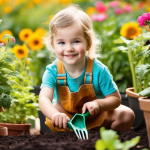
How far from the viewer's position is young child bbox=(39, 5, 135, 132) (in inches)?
59.7

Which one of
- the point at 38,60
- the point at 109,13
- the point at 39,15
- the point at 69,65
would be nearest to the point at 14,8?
the point at 39,15

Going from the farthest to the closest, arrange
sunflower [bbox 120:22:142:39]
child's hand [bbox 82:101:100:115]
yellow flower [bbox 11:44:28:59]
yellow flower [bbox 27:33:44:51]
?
yellow flower [bbox 27:33:44:51] < sunflower [bbox 120:22:142:39] < yellow flower [bbox 11:44:28:59] < child's hand [bbox 82:101:100:115]

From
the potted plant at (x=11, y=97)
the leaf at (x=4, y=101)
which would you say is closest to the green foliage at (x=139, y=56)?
the potted plant at (x=11, y=97)

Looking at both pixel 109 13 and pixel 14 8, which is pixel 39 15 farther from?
pixel 109 13

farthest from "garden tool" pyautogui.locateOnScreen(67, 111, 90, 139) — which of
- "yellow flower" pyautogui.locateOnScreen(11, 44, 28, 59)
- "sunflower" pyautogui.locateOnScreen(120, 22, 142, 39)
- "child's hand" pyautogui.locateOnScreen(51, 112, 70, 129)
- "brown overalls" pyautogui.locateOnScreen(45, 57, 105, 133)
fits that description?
"sunflower" pyautogui.locateOnScreen(120, 22, 142, 39)

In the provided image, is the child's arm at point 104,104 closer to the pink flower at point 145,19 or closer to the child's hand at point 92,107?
the child's hand at point 92,107

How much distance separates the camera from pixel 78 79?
1655 mm

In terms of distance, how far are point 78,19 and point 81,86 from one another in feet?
1.41

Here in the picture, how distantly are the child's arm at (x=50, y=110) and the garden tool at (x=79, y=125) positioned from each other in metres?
0.04


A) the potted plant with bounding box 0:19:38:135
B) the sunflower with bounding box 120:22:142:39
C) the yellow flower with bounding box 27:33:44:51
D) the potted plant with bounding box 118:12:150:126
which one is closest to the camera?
the potted plant with bounding box 0:19:38:135

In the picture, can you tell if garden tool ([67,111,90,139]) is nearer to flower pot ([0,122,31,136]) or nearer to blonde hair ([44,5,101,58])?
blonde hair ([44,5,101,58])

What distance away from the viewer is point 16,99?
1961 millimetres

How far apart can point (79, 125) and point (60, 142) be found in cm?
24

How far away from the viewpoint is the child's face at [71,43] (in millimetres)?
1502
